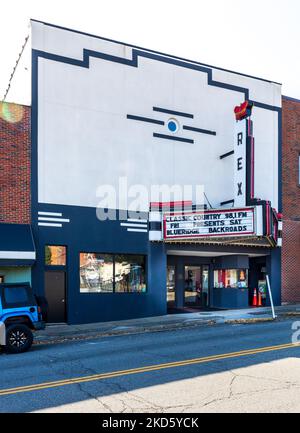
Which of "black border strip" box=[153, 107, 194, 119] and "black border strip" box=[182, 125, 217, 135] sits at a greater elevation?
"black border strip" box=[153, 107, 194, 119]

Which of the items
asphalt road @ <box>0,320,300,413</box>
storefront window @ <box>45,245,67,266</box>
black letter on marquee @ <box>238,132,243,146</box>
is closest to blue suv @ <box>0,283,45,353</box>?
asphalt road @ <box>0,320,300,413</box>

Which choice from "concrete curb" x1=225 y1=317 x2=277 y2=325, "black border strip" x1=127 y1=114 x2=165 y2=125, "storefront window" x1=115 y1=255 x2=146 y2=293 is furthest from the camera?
"black border strip" x1=127 y1=114 x2=165 y2=125

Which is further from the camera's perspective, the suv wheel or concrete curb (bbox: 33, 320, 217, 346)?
concrete curb (bbox: 33, 320, 217, 346)

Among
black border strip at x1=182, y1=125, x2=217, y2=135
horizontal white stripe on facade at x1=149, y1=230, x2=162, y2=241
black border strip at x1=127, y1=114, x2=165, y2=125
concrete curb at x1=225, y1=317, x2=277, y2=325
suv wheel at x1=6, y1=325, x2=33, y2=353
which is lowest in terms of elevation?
concrete curb at x1=225, y1=317, x2=277, y2=325

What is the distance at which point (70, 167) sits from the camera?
19.9m

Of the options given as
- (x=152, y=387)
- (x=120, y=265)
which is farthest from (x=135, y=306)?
(x=152, y=387)

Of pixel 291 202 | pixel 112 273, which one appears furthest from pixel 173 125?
pixel 291 202

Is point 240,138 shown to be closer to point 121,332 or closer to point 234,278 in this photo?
point 234,278

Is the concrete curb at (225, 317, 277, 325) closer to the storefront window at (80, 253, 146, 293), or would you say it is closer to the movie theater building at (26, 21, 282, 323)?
the movie theater building at (26, 21, 282, 323)

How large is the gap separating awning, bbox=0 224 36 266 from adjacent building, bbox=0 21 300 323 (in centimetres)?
4

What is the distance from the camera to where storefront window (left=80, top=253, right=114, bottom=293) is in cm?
2000

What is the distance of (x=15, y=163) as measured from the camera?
18.9 metres

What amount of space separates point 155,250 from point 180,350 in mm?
9888

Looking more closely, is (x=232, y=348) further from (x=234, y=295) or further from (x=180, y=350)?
(x=234, y=295)
